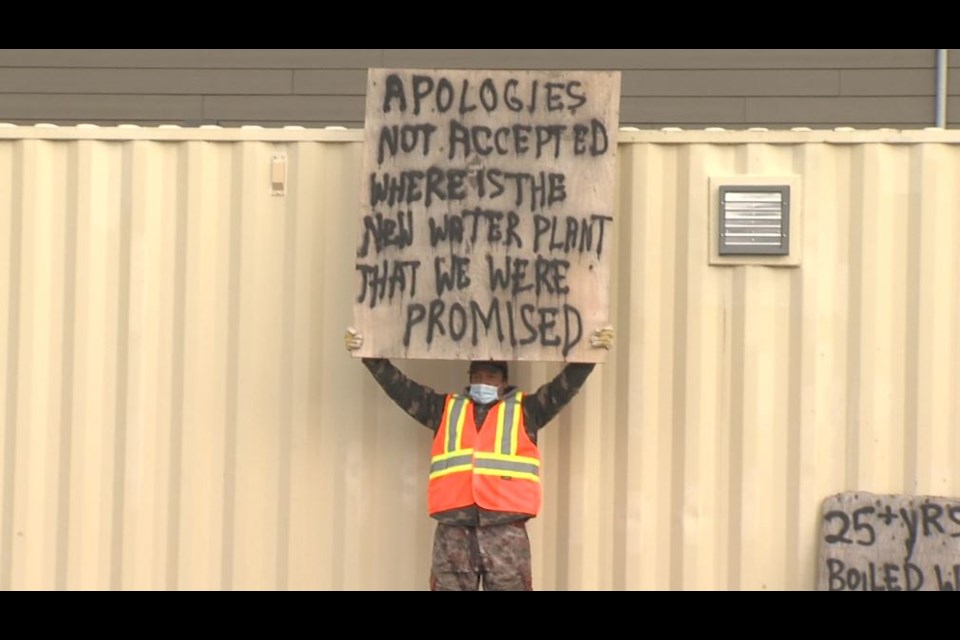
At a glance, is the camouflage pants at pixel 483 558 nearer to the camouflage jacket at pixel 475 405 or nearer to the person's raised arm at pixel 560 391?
the camouflage jacket at pixel 475 405

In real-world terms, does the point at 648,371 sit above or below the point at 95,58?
below

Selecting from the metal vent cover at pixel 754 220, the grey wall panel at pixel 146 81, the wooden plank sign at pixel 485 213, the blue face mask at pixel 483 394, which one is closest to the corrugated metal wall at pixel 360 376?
the metal vent cover at pixel 754 220

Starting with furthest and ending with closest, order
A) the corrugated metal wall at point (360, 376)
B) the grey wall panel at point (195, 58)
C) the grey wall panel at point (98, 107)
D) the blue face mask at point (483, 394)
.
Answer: the grey wall panel at point (98, 107) < the grey wall panel at point (195, 58) < the corrugated metal wall at point (360, 376) < the blue face mask at point (483, 394)

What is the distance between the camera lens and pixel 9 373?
7062 mm

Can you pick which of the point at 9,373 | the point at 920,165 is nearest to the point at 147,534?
the point at 9,373

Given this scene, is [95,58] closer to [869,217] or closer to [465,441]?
[465,441]

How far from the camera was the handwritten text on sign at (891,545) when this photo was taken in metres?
6.60

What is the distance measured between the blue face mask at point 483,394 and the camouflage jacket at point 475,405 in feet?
0.09

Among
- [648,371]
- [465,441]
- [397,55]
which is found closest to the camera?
[465,441]

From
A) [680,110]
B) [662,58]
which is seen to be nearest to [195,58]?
[662,58]

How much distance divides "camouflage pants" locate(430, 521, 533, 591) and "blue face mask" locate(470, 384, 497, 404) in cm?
56

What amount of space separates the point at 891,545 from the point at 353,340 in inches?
105

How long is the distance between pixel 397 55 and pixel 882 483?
394cm

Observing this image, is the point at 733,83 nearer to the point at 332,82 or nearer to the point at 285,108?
the point at 332,82
